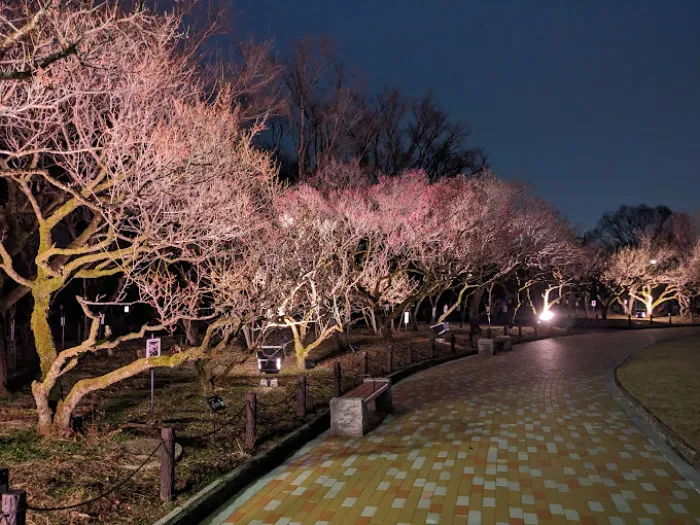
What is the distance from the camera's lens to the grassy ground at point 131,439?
20.1 ft

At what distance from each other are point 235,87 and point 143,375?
7.99 m

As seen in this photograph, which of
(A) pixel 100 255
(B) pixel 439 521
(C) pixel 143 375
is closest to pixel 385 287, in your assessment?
(C) pixel 143 375

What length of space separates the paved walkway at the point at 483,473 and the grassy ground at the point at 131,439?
0.87 m

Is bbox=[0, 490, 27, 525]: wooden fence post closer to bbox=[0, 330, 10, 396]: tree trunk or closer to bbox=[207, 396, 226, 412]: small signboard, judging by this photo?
bbox=[207, 396, 226, 412]: small signboard

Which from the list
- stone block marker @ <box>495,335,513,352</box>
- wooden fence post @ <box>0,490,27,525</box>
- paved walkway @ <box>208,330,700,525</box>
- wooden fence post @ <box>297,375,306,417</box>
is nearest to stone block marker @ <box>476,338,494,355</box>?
stone block marker @ <box>495,335,513,352</box>

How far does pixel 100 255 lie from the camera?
8.09m

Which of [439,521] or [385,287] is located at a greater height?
A: [385,287]

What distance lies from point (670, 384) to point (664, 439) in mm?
5539

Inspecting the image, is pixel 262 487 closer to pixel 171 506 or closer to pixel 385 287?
pixel 171 506

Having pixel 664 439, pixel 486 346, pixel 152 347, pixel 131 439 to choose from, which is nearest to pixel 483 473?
pixel 664 439

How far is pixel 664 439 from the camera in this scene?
29.5 ft

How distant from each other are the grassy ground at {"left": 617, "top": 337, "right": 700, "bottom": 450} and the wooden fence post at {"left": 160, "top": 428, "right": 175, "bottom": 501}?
729 cm

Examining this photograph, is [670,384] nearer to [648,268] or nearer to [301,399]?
[301,399]

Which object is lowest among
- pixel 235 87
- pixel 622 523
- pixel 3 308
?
pixel 622 523
